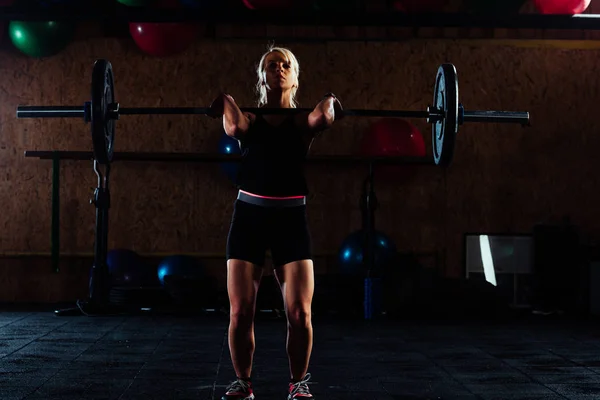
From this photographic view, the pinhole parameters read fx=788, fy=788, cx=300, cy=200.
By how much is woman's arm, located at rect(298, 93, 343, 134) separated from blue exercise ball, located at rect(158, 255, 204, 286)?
3.17 metres

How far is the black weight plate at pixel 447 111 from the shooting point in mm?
3023

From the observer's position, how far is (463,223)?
6.35 meters

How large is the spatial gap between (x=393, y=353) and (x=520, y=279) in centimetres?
273

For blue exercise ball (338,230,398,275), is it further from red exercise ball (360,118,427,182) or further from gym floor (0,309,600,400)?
red exercise ball (360,118,427,182)

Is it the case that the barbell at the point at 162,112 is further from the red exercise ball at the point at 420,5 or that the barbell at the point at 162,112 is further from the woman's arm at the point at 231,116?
the red exercise ball at the point at 420,5

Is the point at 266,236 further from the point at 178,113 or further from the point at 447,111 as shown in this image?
the point at 447,111

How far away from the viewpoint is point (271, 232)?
2.48 meters

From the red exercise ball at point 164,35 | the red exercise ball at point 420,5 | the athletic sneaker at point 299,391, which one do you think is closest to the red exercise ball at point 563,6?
the red exercise ball at point 420,5

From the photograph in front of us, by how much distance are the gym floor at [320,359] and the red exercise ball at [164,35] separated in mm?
2040

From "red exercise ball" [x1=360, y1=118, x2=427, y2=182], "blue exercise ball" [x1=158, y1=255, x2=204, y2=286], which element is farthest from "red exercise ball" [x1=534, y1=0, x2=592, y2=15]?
"blue exercise ball" [x1=158, y1=255, x2=204, y2=286]

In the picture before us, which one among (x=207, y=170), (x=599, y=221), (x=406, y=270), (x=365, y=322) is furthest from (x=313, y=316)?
(x=599, y=221)

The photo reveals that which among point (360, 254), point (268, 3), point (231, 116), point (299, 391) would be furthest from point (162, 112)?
point (360, 254)

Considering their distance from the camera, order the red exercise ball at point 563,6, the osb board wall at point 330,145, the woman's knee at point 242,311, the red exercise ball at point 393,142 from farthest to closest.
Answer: the osb board wall at point 330,145
the red exercise ball at point 393,142
the red exercise ball at point 563,6
the woman's knee at point 242,311

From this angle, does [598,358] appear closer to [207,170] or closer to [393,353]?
[393,353]
